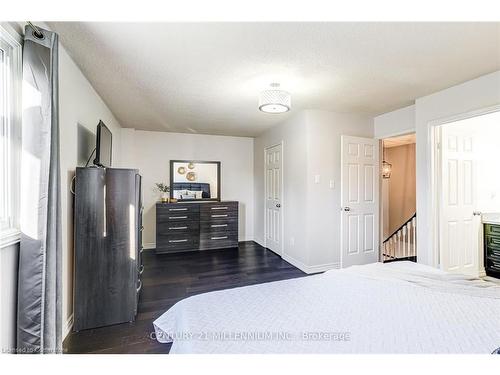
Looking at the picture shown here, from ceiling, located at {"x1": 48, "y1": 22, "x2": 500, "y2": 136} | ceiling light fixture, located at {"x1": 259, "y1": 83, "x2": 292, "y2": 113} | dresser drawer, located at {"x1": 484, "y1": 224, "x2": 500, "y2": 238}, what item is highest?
ceiling, located at {"x1": 48, "y1": 22, "x2": 500, "y2": 136}

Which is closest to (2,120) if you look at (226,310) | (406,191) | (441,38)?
(226,310)

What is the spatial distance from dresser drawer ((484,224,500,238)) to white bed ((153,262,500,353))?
7.52 feet

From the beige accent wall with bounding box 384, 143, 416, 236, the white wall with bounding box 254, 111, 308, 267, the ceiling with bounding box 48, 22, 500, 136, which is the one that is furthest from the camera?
the beige accent wall with bounding box 384, 143, 416, 236

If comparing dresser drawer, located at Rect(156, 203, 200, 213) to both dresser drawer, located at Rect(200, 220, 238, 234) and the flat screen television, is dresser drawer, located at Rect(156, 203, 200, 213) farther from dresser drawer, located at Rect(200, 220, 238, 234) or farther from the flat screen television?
the flat screen television

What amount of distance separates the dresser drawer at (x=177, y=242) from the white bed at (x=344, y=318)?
9.91ft

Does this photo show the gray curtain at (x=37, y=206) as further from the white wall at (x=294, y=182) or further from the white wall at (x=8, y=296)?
the white wall at (x=294, y=182)

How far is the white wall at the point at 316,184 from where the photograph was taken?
3471mm

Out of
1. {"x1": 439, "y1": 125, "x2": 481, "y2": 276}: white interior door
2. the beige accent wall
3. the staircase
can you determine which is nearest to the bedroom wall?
{"x1": 439, "y1": 125, "x2": 481, "y2": 276}: white interior door

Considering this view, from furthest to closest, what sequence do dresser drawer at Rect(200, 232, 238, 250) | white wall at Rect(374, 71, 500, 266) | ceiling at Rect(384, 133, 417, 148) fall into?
1. ceiling at Rect(384, 133, 417, 148)
2. dresser drawer at Rect(200, 232, 238, 250)
3. white wall at Rect(374, 71, 500, 266)

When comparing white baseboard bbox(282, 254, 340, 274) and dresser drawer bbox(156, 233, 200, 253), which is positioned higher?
dresser drawer bbox(156, 233, 200, 253)

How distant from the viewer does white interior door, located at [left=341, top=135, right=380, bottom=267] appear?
3566 millimetres

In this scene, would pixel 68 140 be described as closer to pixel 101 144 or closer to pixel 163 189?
pixel 101 144

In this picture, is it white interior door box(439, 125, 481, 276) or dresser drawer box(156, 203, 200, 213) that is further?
dresser drawer box(156, 203, 200, 213)

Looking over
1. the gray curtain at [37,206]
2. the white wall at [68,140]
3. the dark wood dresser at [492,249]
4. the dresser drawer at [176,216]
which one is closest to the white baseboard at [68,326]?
the white wall at [68,140]
